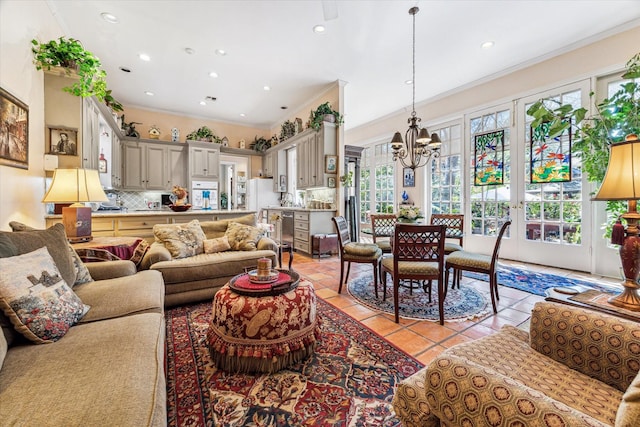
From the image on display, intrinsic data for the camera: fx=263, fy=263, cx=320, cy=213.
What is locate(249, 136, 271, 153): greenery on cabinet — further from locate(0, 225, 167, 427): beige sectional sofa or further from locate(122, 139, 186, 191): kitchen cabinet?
locate(0, 225, 167, 427): beige sectional sofa

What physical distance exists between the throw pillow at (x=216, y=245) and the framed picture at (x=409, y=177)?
429cm

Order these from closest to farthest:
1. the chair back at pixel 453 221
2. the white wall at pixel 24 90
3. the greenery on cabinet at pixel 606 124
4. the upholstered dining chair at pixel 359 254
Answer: the white wall at pixel 24 90
the greenery on cabinet at pixel 606 124
the upholstered dining chair at pixel 359 254
the chair back at pixel 453 221

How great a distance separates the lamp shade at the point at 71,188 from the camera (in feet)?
7.27

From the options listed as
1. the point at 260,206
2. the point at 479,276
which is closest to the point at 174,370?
the point at 479,276

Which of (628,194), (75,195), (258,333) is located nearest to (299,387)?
(258,333)

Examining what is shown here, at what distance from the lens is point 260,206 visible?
23.3 feet

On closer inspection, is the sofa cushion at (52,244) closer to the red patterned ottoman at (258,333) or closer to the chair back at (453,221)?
the red patterned ottoman at (258,333)

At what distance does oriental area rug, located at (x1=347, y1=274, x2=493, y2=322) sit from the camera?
95.8 inches

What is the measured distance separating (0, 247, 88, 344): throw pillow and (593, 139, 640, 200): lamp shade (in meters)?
2.63

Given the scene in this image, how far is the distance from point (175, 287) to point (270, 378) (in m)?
1.48

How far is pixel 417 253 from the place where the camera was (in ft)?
7.55

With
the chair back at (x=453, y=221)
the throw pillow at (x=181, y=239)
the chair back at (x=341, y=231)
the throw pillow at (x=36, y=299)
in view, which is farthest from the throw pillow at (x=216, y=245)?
the chair back at (x=453, y=221)

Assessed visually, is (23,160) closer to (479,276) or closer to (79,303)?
(79,303)

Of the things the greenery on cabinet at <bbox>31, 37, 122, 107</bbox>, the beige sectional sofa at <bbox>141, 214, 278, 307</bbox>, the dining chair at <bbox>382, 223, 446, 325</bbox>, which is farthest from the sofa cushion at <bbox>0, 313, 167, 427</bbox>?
the greenery on cabinet at <bbox>31, 37, 122, 107</bbox>
